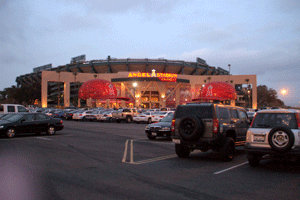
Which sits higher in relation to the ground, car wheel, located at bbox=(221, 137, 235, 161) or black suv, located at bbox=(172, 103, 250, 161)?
black suv, located at bbox=(172, 103, 250, 161)

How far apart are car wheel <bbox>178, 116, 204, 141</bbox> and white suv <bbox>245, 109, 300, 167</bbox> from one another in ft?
5.64

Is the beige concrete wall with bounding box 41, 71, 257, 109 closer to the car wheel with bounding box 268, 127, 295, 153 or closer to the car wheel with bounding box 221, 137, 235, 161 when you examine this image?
the car wheel with bounding box 221, 137, 235, 161

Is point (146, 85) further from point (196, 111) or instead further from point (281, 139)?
point (281, 139)

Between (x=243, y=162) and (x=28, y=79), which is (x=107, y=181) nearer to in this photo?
(x=243, y=162)

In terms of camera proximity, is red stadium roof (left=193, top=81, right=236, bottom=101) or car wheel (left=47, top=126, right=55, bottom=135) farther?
red stadium roof (left=193, top=81, right=236, bottom=101)

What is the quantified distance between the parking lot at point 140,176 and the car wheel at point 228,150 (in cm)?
23

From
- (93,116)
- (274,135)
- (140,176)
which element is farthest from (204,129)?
(93,116)

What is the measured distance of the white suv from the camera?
25.8 feet

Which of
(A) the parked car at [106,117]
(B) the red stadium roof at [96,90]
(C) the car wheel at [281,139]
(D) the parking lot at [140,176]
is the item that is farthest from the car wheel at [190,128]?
(B) the red stadium roof at [96,90]

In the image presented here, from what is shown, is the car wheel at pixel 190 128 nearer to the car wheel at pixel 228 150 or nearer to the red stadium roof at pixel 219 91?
the car wheel at pixel 228 150

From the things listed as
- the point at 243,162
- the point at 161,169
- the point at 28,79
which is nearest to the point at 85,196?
the point at 161,169

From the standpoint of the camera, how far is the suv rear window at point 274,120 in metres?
8.28

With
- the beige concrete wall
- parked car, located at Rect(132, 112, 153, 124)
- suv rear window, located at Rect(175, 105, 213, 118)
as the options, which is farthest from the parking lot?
the beige concrete wall

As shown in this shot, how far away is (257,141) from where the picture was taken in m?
8.41
